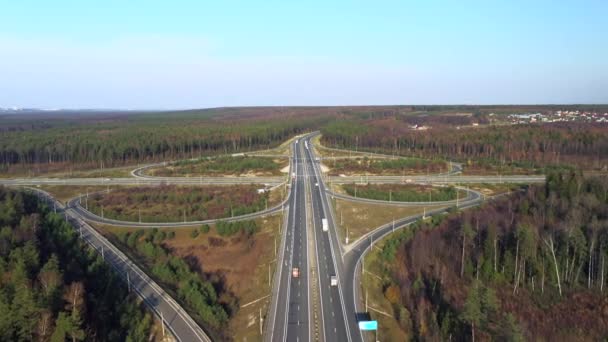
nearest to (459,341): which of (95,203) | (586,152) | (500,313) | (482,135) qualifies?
(500,313)

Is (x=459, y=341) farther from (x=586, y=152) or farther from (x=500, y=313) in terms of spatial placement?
(x=586, y=152)

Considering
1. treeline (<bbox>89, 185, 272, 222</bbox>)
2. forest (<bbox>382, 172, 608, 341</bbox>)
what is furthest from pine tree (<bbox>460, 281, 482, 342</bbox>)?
treeline (<bbox>89, 185, 272, 222</bbox>)

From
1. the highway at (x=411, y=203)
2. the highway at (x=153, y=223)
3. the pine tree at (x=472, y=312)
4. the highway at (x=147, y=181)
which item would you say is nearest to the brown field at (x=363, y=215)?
the highway at (x=411, y=203)

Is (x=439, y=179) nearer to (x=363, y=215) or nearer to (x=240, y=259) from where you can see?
(x=363, y=215)

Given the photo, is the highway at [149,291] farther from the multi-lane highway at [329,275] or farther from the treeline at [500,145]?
the treeline at [500,145]

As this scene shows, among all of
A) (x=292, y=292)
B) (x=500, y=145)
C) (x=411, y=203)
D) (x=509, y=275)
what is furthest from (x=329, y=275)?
(x=500, y=145)

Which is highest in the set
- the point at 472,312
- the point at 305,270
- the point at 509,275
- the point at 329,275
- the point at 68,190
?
the point at 68,190
